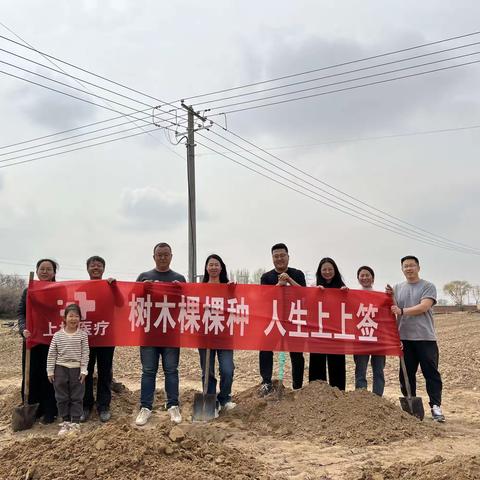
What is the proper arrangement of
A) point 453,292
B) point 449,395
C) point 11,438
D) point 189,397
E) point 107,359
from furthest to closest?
1. point 453,292
2. point 449,395
3. point 189,397
4. point 107,359
5. point 11,438

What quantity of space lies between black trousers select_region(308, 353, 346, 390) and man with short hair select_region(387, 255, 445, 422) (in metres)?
0.81

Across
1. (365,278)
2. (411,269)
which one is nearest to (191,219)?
(365,278)

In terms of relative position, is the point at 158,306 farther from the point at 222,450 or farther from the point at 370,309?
the point at 370,309

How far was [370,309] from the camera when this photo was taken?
6.40m

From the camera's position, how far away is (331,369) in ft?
20.7

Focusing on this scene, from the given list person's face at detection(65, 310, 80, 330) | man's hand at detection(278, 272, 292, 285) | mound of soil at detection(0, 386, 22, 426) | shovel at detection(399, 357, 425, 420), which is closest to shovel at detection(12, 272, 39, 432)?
mound of soil at detection(0, 386, 22, 426)

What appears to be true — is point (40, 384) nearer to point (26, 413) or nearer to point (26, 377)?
point (26, 377)

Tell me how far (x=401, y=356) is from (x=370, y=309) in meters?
0.72

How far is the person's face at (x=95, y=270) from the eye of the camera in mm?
6223

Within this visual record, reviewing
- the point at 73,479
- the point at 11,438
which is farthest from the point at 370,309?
the point at 11,438

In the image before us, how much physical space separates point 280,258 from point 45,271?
3076 mm

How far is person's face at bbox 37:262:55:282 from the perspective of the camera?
6.04 metres

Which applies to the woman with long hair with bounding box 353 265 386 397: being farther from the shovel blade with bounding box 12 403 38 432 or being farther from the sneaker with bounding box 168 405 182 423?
the shovel blade with bounding box 12 403 38 432

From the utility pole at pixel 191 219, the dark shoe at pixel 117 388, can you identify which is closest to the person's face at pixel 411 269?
the dark shoe at pixel 117 388
